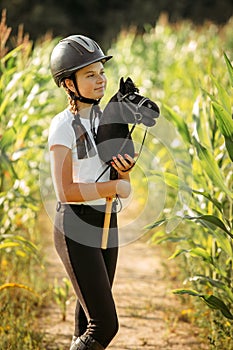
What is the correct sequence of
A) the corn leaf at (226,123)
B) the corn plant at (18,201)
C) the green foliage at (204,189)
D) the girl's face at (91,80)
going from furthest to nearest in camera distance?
the corn plant at (18,201), the green foliage at (204,189), the corn leaf at (226,123), the girl's face at (91,80)

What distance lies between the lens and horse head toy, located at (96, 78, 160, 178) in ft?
7.96

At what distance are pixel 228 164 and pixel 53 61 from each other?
153 cm

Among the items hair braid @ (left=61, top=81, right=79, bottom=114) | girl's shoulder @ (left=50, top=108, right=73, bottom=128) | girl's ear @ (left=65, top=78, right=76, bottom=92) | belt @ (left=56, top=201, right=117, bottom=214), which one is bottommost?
belt @ (left=56, top=201, right=117, bottom=214)

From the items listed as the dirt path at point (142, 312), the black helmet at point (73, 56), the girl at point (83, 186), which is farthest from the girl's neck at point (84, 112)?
the dirt path at point (142, 312)

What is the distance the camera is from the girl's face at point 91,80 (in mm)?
2520

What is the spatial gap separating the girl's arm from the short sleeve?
0.7 inches

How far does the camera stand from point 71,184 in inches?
96.3

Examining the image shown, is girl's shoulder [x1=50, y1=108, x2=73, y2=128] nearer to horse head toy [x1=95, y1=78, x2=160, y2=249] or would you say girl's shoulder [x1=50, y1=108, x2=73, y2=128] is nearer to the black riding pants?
horse head toy [x1=95, y1=78, x2=160, y2=249]

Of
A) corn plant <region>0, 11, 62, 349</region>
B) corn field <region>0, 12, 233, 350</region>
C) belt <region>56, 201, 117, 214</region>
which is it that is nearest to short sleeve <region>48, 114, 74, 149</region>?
belt <region>56, 201, 117, 214</region>

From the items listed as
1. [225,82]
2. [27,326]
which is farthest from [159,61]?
[27,326]

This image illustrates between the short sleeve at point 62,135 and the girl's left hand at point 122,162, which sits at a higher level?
the short sleeve at point 62,135

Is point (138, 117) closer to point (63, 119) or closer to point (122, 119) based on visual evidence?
point (122, 119)

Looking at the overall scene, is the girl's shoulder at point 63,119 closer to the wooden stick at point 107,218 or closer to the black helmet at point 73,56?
the black helmet at point 73,56

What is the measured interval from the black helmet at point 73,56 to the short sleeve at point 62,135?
18 centimetres
